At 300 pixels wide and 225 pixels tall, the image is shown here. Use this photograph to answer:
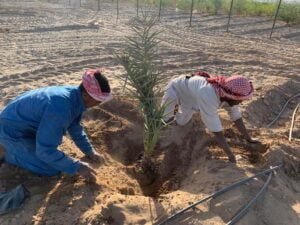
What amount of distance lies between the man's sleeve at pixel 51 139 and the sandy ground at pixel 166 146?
40 cm

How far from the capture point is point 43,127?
10.6ft

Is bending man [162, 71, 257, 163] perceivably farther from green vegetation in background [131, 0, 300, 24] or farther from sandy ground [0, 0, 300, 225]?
green vegetation in background [131, 0, 300, 24]

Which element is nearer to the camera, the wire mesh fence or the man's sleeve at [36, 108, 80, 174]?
the man's sleeve at [36, 108, 80, 174]

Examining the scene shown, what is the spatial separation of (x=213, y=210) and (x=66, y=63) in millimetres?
5279

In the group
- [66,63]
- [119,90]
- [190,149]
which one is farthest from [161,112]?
[66,63]

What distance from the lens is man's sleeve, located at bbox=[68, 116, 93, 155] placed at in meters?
3.77

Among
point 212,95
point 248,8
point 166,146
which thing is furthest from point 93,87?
point 248,8

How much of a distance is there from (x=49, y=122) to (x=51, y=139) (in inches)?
5.7

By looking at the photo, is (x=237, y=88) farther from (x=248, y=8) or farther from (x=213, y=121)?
(x=248, y=8)

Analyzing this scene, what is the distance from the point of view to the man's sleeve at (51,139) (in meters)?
3.21

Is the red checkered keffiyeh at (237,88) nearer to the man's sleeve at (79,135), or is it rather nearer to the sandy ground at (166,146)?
the sandy ground at (166,146)

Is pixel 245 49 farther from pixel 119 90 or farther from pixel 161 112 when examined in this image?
pixel 161 112

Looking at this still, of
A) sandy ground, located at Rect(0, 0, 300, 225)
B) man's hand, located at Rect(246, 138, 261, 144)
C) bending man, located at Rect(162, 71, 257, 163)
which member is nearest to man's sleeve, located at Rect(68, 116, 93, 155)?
sandy ground, located at Rect(0, 0, 300, 225)

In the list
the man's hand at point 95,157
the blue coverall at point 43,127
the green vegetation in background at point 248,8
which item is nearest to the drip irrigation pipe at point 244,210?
the blue coverall at point 43,127
